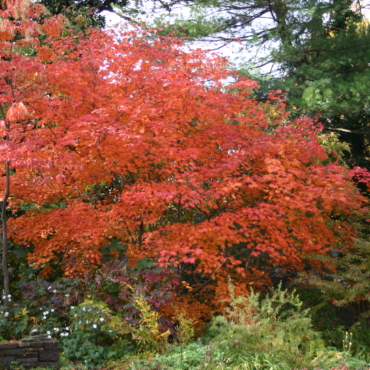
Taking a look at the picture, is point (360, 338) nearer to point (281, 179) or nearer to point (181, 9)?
point (281, 179)

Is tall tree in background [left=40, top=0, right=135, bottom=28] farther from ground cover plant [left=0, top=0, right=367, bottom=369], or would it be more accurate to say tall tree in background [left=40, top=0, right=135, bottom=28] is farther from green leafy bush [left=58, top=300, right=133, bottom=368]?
green leafy bush [left=58, top=300, right=133, bottom=368]

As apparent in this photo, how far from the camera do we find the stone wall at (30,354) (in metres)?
6.08

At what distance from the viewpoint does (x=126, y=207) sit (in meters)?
7.90

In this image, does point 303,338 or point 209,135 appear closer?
point 303,338

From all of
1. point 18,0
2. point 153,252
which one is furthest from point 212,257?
point 18,0

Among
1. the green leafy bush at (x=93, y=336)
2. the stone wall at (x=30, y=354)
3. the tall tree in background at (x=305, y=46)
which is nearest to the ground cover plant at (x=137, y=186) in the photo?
the green leafy bush at (x=93, y=336)

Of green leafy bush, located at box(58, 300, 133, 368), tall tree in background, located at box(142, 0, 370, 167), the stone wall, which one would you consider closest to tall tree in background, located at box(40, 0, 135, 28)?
tall tree in background, located at box(142, 0, 370, 167)

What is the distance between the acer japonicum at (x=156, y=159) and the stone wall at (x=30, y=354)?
5.84 feet

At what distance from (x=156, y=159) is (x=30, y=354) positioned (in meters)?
3.37

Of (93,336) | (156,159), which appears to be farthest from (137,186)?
(93,336)

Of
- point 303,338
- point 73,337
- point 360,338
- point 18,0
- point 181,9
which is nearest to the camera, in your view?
point 303,338

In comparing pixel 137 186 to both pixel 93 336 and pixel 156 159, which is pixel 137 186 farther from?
pixel 93 336

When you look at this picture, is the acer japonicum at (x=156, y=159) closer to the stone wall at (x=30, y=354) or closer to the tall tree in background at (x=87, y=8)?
the stone wall at (x=30, y=354)

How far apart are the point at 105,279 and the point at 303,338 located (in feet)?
11.3
